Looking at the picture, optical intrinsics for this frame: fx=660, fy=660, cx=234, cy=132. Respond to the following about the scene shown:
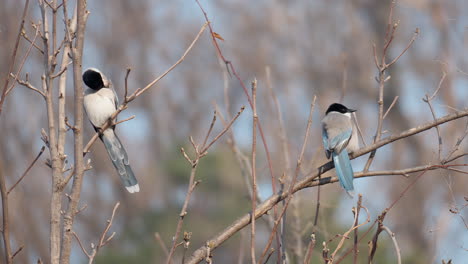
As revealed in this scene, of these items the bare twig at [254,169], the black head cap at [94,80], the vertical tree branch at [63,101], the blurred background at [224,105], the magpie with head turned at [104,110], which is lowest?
the bare twig at [254,169]

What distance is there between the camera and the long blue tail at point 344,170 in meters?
3.82

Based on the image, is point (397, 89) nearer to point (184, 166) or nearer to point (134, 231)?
point (184, 166)

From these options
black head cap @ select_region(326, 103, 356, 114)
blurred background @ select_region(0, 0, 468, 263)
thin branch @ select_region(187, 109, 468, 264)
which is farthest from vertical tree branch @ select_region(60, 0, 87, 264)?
blurred background @ select_region(0, 0, 468, 263)

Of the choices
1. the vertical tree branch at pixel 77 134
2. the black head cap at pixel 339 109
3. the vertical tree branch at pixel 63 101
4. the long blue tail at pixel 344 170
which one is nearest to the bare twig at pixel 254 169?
the vertical tree branch at pixel 77 134

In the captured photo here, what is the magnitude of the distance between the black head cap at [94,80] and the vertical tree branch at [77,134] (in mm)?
2256

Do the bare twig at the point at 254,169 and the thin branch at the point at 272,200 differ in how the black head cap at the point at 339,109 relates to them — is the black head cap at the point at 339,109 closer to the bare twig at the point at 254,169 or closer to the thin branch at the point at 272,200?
the thin branch at the point at 272,200

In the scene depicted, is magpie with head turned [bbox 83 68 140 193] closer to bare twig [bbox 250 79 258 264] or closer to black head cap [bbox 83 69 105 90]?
black head cap [bbox 83 69 105 90]

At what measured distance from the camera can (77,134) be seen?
8.47 feet

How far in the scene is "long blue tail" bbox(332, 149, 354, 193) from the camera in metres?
3.82

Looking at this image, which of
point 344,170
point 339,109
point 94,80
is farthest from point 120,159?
point 339,109

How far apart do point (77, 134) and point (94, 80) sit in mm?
2327

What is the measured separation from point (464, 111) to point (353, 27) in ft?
58.1

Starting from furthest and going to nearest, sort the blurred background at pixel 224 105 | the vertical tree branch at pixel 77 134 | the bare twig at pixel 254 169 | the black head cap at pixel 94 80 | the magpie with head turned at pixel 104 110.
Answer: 1. the blurred background at pixel 224 105
2. the black head cap at pixel 94 80
3. the magpie with head turned at pixel 104 110
4. the vertical tree branch at pixel 77 134
5. the bare twig at pixel 254 169

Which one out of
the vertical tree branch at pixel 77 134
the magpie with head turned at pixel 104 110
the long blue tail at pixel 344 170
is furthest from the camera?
the magpie with head turned at pixel 104 110
